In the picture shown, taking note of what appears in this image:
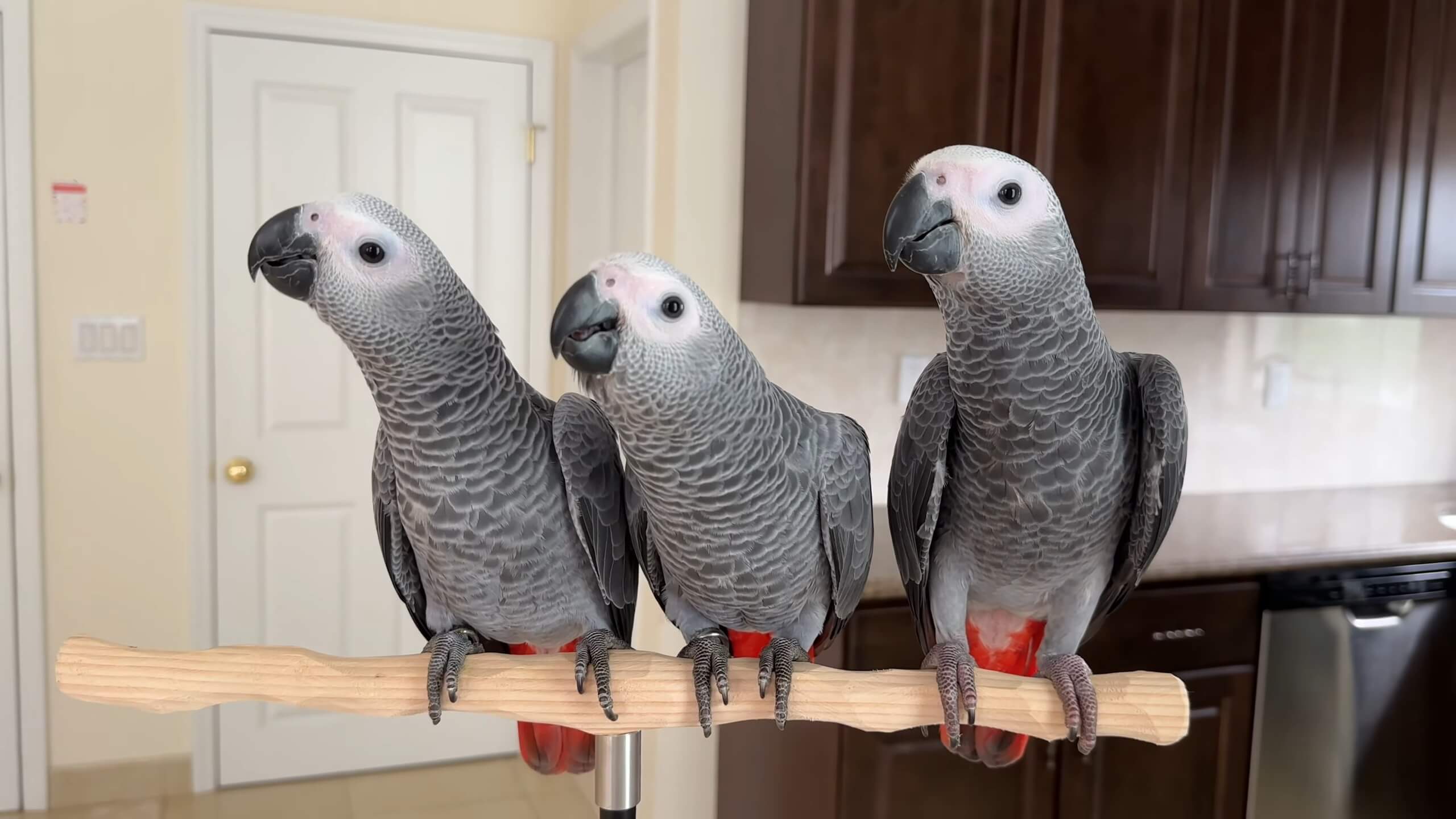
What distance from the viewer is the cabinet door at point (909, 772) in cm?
190

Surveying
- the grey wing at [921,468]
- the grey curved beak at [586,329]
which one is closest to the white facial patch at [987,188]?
the grey wing at [921,468]

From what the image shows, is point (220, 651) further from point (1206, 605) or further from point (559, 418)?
point (1206, 605)

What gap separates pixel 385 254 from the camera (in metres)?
0.69

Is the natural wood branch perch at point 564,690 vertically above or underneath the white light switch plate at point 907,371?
underneath

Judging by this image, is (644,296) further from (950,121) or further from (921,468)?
(950,121)

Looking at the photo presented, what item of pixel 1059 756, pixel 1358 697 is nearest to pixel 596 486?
pixel 1059 756

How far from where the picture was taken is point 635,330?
0.67 meters

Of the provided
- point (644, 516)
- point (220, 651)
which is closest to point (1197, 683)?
point (644, 516)

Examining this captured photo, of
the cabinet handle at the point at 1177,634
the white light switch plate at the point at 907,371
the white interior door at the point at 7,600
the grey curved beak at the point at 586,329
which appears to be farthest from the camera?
the white interior door at the point at 7,600

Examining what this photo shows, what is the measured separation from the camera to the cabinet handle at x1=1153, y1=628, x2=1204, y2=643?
2.06 m

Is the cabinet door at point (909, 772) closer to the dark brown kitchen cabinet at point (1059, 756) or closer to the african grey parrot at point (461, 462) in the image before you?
the dark brown kitchen cabinet at point (1059, 756)

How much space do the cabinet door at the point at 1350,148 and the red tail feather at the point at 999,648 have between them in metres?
1.81

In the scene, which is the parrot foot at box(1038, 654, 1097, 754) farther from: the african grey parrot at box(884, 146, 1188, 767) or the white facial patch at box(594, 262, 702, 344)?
the white facial patch at box(594, 262, 702, 344)

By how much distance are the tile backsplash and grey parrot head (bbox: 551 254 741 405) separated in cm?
162
